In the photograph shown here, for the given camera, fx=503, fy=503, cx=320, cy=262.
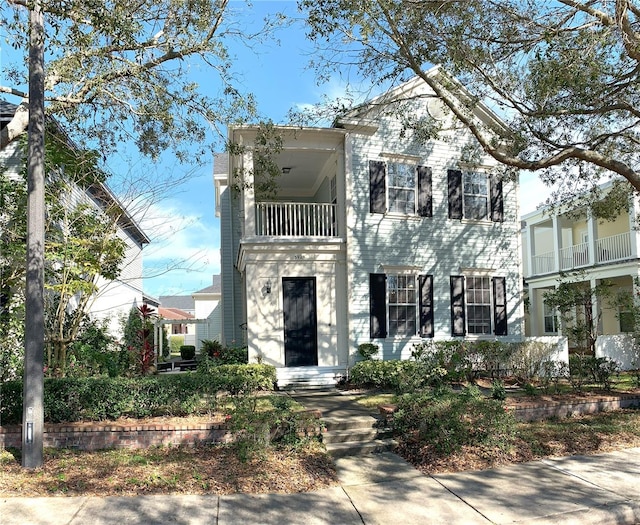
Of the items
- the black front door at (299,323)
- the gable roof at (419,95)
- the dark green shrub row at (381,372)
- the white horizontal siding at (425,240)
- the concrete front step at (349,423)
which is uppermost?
the gable roof at (419,95)

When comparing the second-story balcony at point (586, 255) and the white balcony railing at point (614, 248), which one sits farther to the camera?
the second-story balcony at point (586, 255)

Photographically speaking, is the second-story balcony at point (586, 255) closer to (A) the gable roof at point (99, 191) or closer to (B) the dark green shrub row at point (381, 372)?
(B) the dark green shrub row at point (381, 372)

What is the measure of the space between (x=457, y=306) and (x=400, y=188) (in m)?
3.75

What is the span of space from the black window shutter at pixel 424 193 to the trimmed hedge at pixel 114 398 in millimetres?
8156

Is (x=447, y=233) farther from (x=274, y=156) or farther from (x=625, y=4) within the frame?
(x=625, y=4)

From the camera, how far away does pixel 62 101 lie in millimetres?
8609

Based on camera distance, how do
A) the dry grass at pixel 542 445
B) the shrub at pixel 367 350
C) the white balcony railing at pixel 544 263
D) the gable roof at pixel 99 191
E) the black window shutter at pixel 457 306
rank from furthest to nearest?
1. the white balcony railing at pixel 544 263
2. the black window shutter at pixel 457 306
3. the shrub at pixel 367 350
4. the gable roof at pixel 99 191
5. the dry grass at pixel 542 445

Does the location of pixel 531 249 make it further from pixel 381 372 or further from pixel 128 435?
pixel 128 435

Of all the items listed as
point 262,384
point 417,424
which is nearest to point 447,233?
point 262,384

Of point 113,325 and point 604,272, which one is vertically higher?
point 604,272

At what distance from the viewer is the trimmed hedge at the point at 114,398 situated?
7.57 metres

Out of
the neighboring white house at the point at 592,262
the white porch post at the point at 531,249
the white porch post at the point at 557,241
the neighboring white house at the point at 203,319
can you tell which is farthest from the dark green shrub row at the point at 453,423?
the white porch post at the point at 531,249

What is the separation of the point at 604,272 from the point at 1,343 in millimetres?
22009

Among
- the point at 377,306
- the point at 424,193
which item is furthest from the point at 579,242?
the point at 377,306
